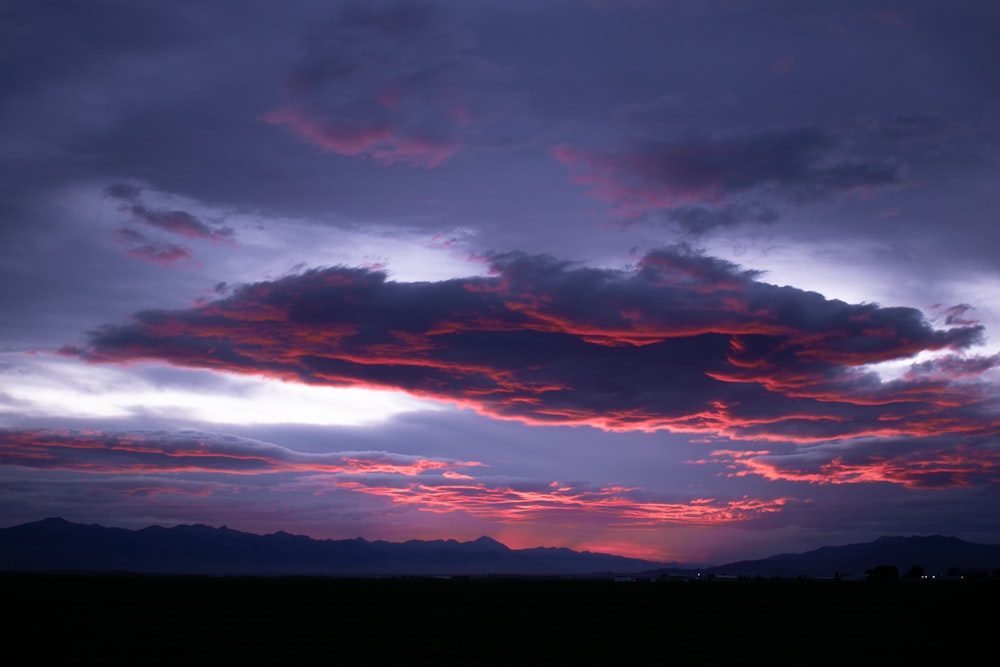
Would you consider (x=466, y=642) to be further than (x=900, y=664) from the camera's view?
Yes

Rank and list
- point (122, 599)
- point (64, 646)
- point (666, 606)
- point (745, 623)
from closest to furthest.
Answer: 1. point (64, 646)
2. point (745, 623)
3. point (666, 606)
4. point (122, 599)

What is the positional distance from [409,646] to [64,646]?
15.2 m

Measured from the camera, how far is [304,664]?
3212cm

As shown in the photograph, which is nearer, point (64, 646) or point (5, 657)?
point (5, 657)

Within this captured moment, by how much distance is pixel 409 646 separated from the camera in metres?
38.1

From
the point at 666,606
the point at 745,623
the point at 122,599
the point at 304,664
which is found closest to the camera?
the point at 304,664

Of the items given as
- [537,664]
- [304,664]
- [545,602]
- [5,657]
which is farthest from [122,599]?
[537,664]

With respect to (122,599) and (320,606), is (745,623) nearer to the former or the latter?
(320,606)

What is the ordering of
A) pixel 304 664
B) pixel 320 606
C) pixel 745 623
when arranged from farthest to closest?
pixel 320 606, pixel 745 623, pixel 304 664

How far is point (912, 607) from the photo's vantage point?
224 ft

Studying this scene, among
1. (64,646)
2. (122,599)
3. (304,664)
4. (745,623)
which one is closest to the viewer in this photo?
(304,664)

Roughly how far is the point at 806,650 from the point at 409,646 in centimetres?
1770

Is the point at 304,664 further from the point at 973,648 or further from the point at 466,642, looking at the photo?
the point at 973,648

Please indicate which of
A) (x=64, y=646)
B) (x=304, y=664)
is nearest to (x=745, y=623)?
(x=304, y=664)
